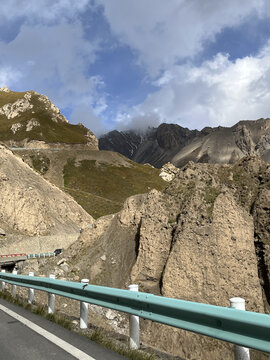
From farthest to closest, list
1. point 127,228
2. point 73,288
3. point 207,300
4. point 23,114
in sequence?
point 23,114
point 127,228
point 207,300
point 73,288

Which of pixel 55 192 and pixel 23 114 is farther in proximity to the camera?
pixel 23 114

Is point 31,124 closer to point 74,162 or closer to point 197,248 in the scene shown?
point 74,162

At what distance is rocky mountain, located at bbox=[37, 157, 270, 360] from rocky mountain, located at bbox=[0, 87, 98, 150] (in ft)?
456

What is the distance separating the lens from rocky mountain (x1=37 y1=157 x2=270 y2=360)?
557 inches

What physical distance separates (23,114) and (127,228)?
182943 mm

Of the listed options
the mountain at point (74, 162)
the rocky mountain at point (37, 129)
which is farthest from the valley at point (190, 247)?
the rocky mountain at point (37, 129)

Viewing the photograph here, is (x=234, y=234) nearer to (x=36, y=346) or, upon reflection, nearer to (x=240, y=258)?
(x=240, y=258)

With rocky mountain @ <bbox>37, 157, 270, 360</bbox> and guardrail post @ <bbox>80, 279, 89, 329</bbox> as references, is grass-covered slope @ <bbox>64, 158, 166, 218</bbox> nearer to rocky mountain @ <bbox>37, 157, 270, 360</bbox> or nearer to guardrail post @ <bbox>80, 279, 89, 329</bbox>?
rocky mountain @ <bbox>37, 157, 270, 360</bbox>

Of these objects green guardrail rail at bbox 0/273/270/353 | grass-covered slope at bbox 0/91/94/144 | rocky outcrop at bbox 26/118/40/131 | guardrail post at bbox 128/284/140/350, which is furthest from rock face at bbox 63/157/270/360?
rocky outcrop at bbox 26/118/40/131

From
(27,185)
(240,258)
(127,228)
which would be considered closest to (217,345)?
(240,258)

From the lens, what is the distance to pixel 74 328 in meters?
7.18

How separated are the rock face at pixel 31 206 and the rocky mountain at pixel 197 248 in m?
32.8

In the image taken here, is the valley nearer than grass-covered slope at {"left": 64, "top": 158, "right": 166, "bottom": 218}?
Yes

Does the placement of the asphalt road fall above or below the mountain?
below
